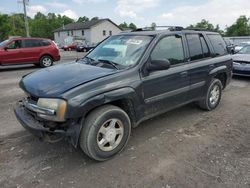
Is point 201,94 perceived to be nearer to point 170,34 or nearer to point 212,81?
point 212,81

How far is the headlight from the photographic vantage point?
9.41 ft

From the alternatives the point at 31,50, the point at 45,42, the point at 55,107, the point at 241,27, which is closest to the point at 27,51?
the point at 31,50

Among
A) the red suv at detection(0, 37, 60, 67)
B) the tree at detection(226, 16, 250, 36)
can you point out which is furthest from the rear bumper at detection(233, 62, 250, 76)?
the tree at detection(226, 16, 250, 36)

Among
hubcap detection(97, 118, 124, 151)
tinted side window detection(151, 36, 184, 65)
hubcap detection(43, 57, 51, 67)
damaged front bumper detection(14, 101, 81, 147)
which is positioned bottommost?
hubcap detection(97, 118, 124, 151)

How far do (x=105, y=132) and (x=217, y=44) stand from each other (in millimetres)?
3613

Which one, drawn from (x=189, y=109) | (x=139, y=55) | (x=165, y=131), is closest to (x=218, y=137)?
(x=165, y=131)

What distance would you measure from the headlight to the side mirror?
1.50m

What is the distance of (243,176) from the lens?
3.01 meters

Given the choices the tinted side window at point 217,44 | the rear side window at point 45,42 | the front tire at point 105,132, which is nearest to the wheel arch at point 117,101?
the front tire at point 105,132

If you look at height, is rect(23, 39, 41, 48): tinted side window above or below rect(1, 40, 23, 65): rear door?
above

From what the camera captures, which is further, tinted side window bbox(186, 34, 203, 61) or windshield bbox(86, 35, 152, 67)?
tinted side window bbox(186, 34, 203, 61)

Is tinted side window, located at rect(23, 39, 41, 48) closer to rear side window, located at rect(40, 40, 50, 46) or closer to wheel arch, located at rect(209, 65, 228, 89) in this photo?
rear side window, located at rect(40, 40, 50, 46)

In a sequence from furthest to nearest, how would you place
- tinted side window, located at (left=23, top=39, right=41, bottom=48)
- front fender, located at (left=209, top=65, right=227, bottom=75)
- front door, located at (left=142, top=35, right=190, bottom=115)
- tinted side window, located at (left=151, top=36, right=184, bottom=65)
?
tinted side window, located at (left=23, top=39, right=41, bottom=48)
front fender, located at (left=209, top=65, right=227, bottom=75)
tinted side window, located at (left=151, top=36, right=184, bottom=65)
front door, located at (left=142, top=35, right=190, bottom=115)

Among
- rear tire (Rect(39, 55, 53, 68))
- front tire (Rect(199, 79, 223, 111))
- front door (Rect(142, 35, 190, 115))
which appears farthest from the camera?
rear tire (Rect(39, 55, 53, 68))
